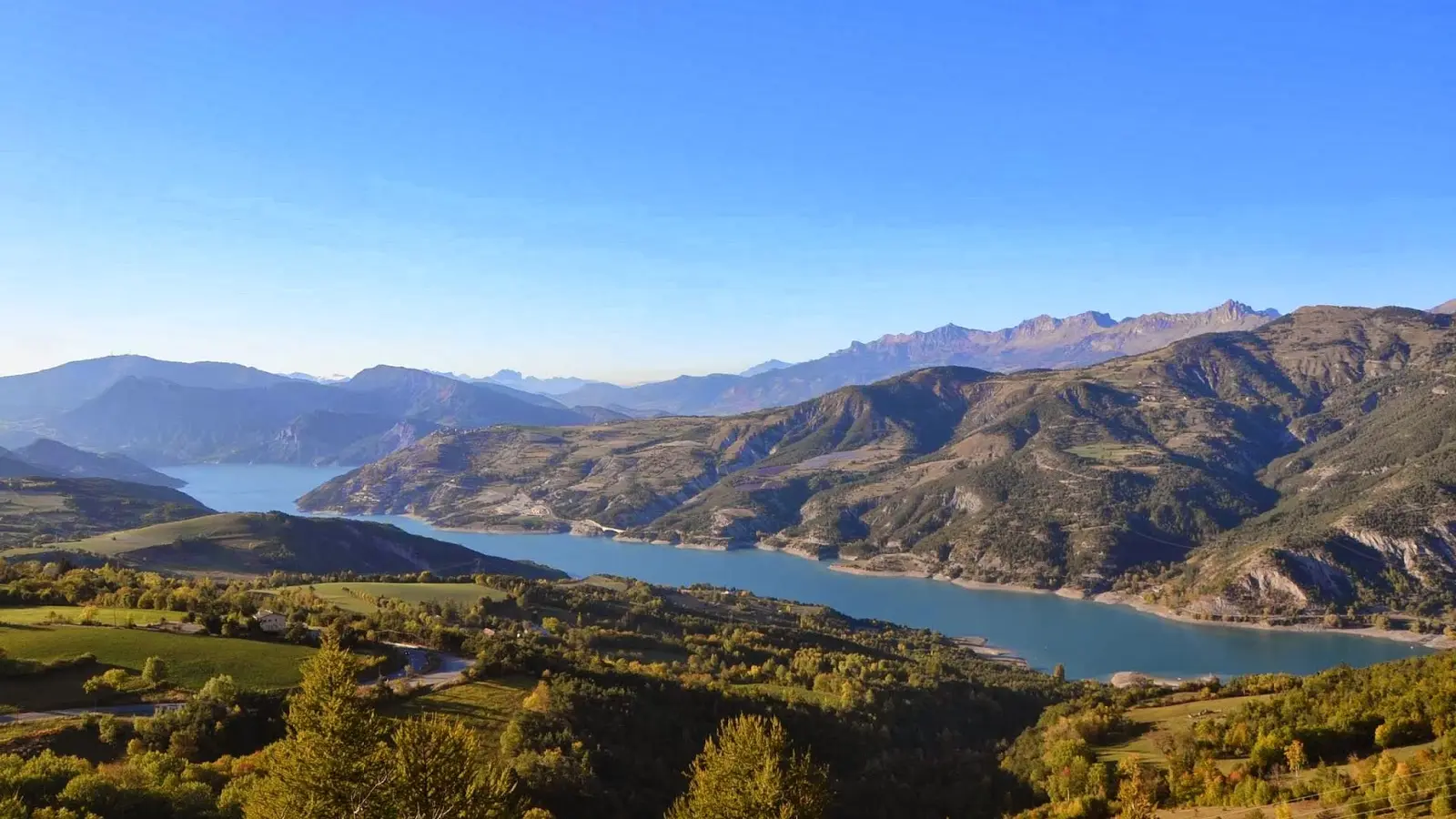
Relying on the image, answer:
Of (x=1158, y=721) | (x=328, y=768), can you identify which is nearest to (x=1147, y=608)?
(x=1158, y=721)

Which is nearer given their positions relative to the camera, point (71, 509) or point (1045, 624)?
point (1045, 624)

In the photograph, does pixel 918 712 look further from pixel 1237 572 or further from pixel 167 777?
pixel 1237 572

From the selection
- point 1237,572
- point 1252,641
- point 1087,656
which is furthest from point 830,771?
point 1237,572

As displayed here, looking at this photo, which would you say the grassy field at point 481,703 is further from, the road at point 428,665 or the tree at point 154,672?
the tree at point 154,672

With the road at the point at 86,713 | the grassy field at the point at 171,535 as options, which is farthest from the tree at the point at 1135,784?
the grassy field at the point at 171,535

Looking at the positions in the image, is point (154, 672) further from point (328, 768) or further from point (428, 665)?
point (328, 768)

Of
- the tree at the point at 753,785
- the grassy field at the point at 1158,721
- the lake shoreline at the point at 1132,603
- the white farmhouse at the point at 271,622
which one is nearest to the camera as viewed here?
the tree at the point at 753,785

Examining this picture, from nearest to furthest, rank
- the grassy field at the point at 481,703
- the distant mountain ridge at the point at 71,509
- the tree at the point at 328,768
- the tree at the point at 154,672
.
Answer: the tree at the point at 328,768, the grassy field at the point at 481,703, the tree at the point at 154,672, the distant mountain ridge at the point at 71,509
